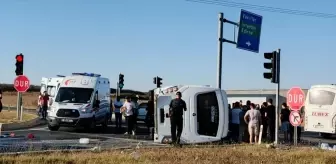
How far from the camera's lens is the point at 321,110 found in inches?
1161

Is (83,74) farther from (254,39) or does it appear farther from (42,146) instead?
(42,146)

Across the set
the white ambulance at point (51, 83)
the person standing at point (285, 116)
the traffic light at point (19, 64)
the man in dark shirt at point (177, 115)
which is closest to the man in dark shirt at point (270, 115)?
the person standing at point (285, 116)

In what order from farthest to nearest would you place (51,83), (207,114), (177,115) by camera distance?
(51,83) → (207,114) → (177,115)

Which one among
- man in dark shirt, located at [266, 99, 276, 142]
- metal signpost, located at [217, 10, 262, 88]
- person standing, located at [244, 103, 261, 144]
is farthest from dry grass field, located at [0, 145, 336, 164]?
metal signpost, located at [217, 10, 262, 88]

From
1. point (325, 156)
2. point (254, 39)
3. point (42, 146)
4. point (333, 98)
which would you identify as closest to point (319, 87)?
point (333, 98)

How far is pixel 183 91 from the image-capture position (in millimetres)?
18609

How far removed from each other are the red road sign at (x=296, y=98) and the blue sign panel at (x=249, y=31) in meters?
6.38

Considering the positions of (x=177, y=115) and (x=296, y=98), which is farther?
(x=296, y=98)

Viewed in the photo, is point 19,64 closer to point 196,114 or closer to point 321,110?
point 196,114

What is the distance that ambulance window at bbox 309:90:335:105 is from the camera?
1155 inches

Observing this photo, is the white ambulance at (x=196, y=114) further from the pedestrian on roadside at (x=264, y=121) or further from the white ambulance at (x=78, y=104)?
the white ambulance at (x=78, y=104)

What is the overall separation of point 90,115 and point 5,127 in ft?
13.8

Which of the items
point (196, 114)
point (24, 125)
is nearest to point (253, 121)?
point (196, 114)

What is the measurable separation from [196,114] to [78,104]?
8.60 m
